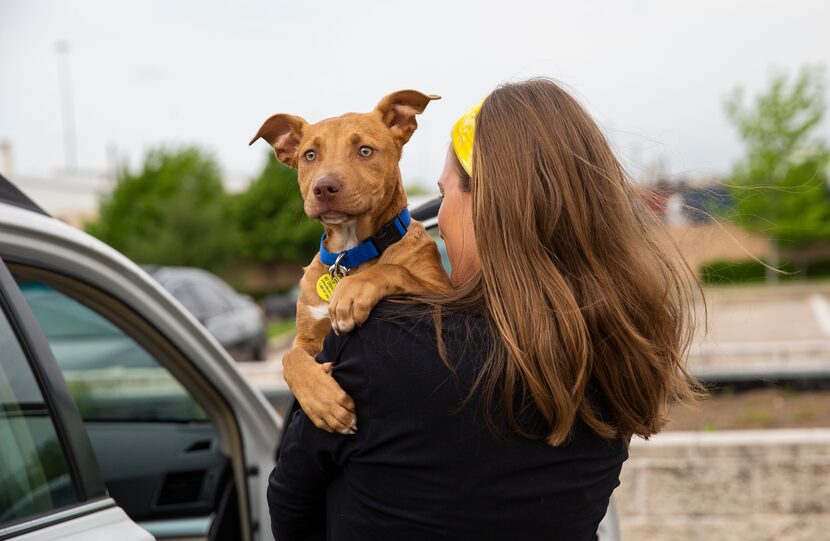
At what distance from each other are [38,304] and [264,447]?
4.95 feet

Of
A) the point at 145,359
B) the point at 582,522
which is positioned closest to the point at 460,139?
the point at 582,522

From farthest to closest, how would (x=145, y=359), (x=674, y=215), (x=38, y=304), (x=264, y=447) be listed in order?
(x=145, y=359) → (x=38, y=304) → (x=264, y=447) → (x=674, y=215)

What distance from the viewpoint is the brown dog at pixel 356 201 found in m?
2.27

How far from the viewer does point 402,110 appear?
98.3 inches

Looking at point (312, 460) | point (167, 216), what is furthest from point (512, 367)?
point (167, 216)

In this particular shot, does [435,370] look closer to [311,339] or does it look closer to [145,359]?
[311,339]

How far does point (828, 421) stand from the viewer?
21.3 ft

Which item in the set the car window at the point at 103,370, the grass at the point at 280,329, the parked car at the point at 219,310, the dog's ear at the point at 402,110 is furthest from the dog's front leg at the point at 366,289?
the grass at the point at 280,329

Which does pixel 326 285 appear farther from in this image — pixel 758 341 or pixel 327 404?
pixel 758 341

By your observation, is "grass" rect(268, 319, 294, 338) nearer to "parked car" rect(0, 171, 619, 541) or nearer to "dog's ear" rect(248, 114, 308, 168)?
"parked car" rect(0, 171, 619, 541)

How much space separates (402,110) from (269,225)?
49482 millimetres

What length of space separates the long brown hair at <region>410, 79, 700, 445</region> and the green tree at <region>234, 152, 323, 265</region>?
48288 millimetres

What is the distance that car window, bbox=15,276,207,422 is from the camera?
3.51 meters

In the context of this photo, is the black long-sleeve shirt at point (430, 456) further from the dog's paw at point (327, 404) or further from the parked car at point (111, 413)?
the parked car at point (111, 413)
